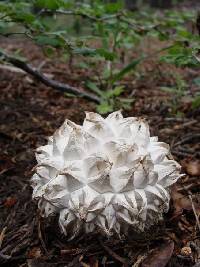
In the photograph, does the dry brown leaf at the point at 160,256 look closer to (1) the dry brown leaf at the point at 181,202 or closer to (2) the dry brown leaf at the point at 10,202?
(1) the dry brown leaf at the point at 181,202

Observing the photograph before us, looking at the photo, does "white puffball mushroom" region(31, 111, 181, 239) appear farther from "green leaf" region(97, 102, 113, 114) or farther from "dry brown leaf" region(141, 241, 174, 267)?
"green leaf" region(97, 102, 113, 114)

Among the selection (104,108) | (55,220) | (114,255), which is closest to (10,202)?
(55,220)

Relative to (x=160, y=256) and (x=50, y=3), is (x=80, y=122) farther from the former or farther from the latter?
(x=160, y=256)

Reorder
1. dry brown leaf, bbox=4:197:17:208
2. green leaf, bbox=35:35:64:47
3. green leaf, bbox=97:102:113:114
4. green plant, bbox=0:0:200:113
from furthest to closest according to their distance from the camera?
green leaf, bbox=97:102:113:114 → green leaf, bbox=35:35:64:47 → green plant, bbox=0:0:200:113 → dry brown leaf, bbox=4:197:17:208

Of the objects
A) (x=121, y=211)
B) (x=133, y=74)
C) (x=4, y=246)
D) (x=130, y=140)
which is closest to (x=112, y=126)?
(x=130, y=140)

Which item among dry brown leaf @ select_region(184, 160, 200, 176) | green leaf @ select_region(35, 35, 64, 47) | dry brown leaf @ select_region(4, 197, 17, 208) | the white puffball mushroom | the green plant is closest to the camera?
the white puffball mushroom

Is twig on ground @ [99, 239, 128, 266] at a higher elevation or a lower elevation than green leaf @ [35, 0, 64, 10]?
lower

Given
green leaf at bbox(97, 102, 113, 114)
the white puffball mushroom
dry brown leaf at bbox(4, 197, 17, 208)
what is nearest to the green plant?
green leaf at bbox(97, 102, 113, 114)
